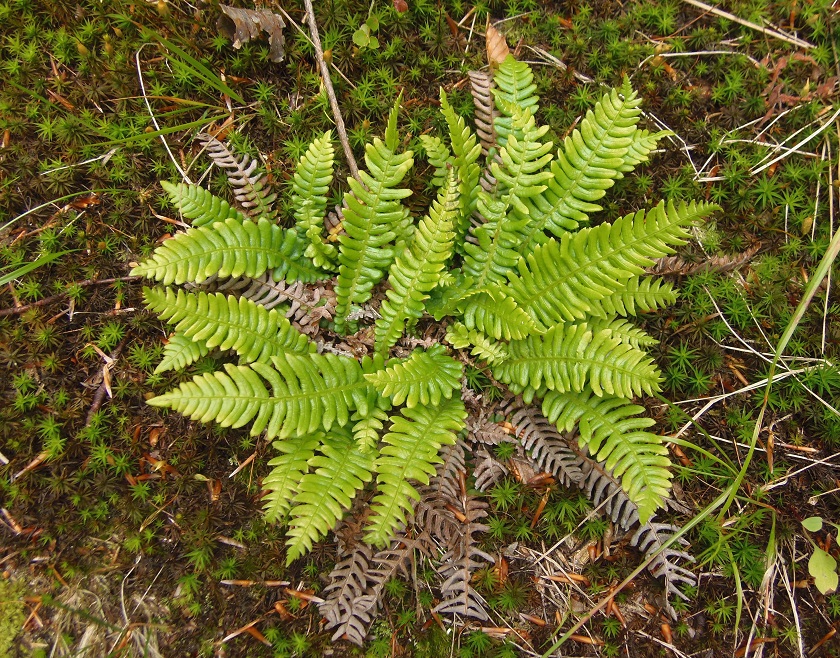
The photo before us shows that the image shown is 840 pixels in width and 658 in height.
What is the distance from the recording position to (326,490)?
3320 mm

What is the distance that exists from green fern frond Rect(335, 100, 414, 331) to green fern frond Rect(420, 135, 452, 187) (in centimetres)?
19

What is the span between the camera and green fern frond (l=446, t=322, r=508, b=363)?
11.6ft

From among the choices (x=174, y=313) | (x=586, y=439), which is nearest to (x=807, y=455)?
(x=586, y=439)

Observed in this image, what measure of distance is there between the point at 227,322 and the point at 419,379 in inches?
45.5

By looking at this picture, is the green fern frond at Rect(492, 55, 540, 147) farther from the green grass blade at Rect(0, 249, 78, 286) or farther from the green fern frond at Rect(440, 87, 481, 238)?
the green grass blade at Rect(0, 249, 78, 286)

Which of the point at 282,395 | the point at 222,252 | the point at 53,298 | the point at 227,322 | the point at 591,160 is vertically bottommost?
the point at 53,298

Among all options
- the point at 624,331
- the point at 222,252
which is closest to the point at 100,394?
the point at 222,252

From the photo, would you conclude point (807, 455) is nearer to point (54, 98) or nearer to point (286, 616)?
point (286, 616)

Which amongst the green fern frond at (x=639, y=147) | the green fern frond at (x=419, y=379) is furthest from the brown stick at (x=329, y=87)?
the green fern frond at (x=639, y=147)

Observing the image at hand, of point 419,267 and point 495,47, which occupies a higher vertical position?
point 495,47

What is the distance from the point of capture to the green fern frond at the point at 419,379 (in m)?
3.33

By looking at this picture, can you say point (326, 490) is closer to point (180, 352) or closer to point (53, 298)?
point (180, 352)

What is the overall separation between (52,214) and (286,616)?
3038mm

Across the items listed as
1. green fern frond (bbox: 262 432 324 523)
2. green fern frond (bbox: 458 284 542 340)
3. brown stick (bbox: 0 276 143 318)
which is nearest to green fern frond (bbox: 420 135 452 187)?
green fern frond (bbox: 458 284 542 340)
